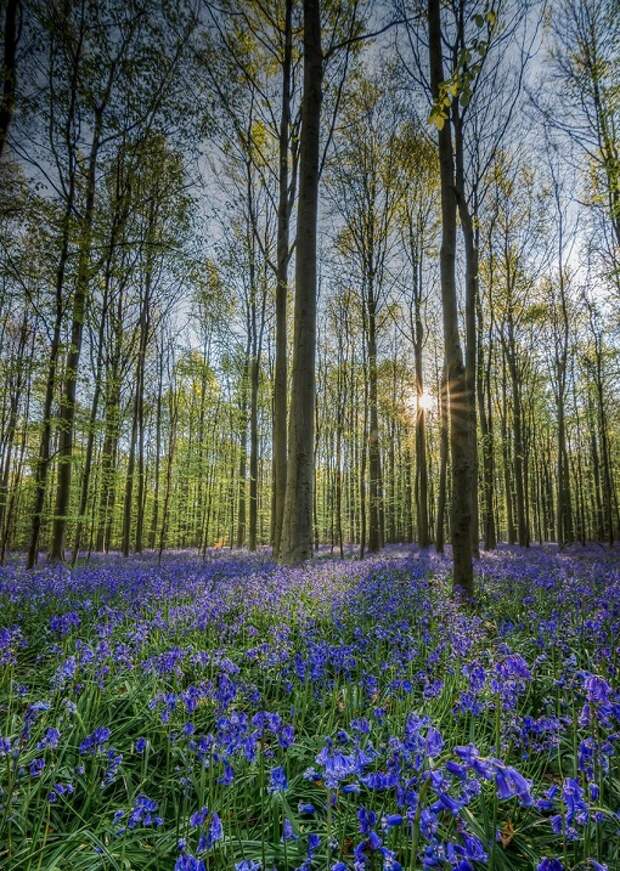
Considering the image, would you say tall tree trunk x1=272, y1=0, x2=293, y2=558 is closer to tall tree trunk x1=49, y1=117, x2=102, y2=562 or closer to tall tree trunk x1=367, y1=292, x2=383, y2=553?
tall tree trunk x1=49, y1=117, x2=102, y2=562

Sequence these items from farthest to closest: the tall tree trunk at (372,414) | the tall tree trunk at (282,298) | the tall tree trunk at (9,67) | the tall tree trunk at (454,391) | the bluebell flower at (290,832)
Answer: the tall tree trunk at (372,414)
the tall tree trunk at (282,298)
the tall tree trunk at (9,67)
the tall tree trunk at (454,391)
the bluebell flower at (290,832)

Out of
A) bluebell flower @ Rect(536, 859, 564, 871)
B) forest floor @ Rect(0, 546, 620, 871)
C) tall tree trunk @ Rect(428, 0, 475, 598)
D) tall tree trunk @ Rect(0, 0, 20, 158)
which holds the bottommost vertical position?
forest floor @ Rect(0, 546, 620, 871)

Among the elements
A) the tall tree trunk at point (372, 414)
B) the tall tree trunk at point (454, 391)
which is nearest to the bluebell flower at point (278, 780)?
the tall tree trunk at point (454, 391)

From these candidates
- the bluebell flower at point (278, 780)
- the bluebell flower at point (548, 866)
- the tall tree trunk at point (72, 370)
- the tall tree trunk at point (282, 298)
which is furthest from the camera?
the tall tree trunk at point (282, 298)

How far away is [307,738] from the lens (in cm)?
261

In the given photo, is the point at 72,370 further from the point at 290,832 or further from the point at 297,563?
the point at 290,832

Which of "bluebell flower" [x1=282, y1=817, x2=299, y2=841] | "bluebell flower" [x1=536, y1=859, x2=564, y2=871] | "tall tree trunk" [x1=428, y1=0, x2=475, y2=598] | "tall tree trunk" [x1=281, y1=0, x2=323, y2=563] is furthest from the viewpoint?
"tall tree trunk" [x1=281, y1=0, x2=323, y2=563]

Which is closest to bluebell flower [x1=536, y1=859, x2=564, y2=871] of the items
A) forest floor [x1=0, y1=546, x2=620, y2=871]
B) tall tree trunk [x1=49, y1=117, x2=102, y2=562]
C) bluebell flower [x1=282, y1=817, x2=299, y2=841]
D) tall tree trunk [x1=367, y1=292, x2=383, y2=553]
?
forest floor [x1=0, y1=546, x2=620, y2=871]

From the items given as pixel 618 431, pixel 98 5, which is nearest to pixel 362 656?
pixel 98 5

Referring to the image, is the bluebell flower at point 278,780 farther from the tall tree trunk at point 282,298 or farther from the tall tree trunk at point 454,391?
the tall tree trunk at point 282,298

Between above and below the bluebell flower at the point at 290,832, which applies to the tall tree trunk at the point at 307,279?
above

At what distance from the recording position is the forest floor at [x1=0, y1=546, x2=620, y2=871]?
1.44 meters

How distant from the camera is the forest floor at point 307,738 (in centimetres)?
144

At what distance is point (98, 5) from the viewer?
407 inches
